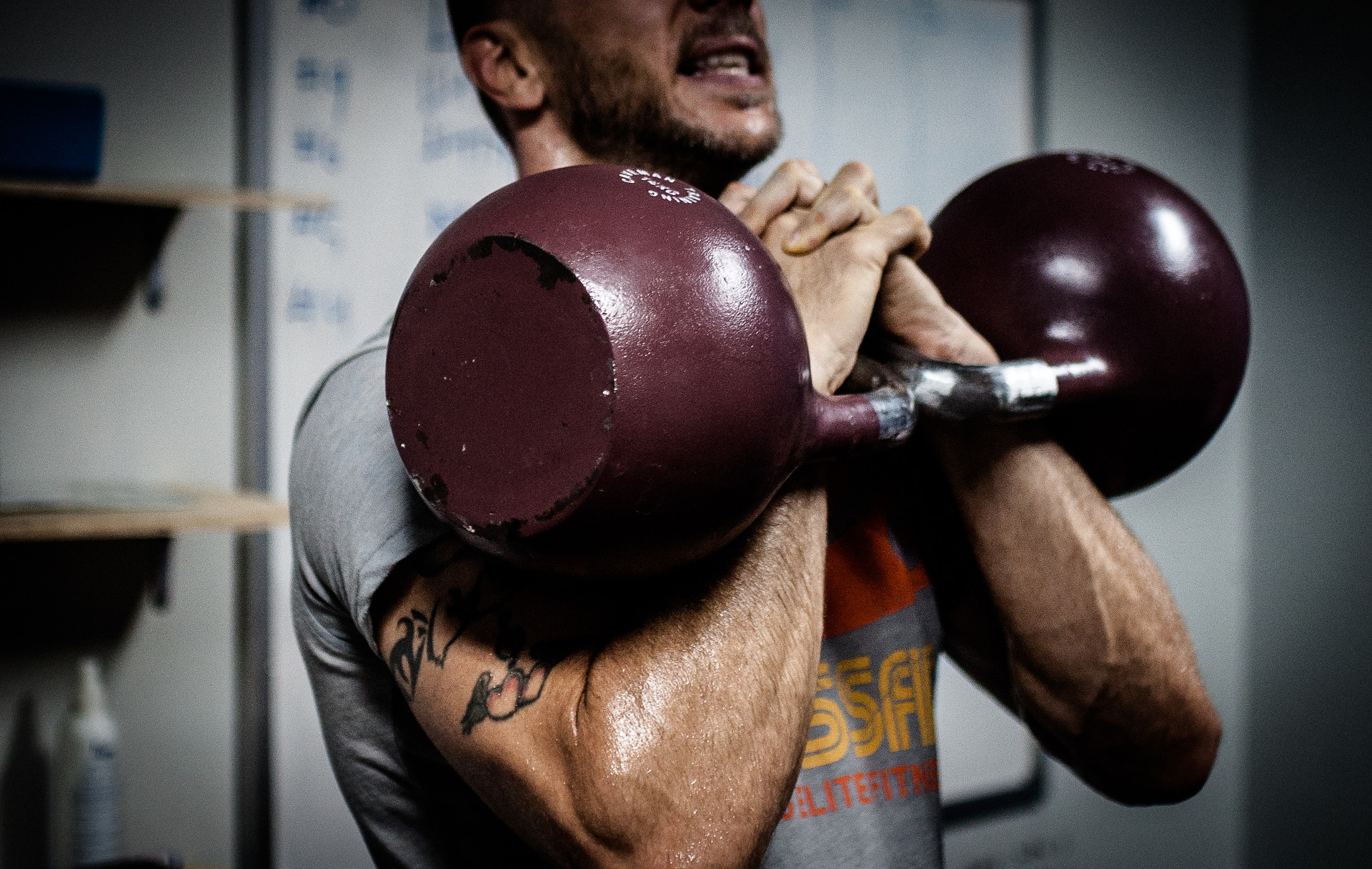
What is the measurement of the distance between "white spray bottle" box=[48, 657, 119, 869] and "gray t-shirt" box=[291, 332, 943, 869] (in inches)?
29.0

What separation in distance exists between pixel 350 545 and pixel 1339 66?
7.96 ft

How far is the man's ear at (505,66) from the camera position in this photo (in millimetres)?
958

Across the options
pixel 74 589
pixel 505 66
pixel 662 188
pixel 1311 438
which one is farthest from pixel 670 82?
pixel 1311 438

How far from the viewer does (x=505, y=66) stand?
3.21 feet

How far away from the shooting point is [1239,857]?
8.29ft

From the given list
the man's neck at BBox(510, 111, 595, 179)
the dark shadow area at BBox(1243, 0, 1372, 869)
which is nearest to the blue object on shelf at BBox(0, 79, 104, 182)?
the man's neck at BBox(510, 111, 595, 179)

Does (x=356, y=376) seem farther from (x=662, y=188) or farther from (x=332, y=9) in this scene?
(x=332, y=9)

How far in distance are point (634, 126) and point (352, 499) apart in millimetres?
433

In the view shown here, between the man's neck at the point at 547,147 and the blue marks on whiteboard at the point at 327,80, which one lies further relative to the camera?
the blue marks on whiteboard at the point at 327,80

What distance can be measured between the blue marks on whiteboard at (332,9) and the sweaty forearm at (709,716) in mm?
1214

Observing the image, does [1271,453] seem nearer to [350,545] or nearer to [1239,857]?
[1239,857]

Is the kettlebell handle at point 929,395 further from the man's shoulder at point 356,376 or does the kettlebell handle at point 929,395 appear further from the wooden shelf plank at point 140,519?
the wooden shelf plank at point 140,519

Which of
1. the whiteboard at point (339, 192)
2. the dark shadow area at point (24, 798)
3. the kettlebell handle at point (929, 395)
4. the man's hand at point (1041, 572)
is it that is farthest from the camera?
the whiteboard at point (339, 192)

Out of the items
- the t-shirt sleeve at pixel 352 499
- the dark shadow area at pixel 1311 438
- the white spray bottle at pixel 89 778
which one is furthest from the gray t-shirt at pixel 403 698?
the dark shadow area at pixel 1311 438
